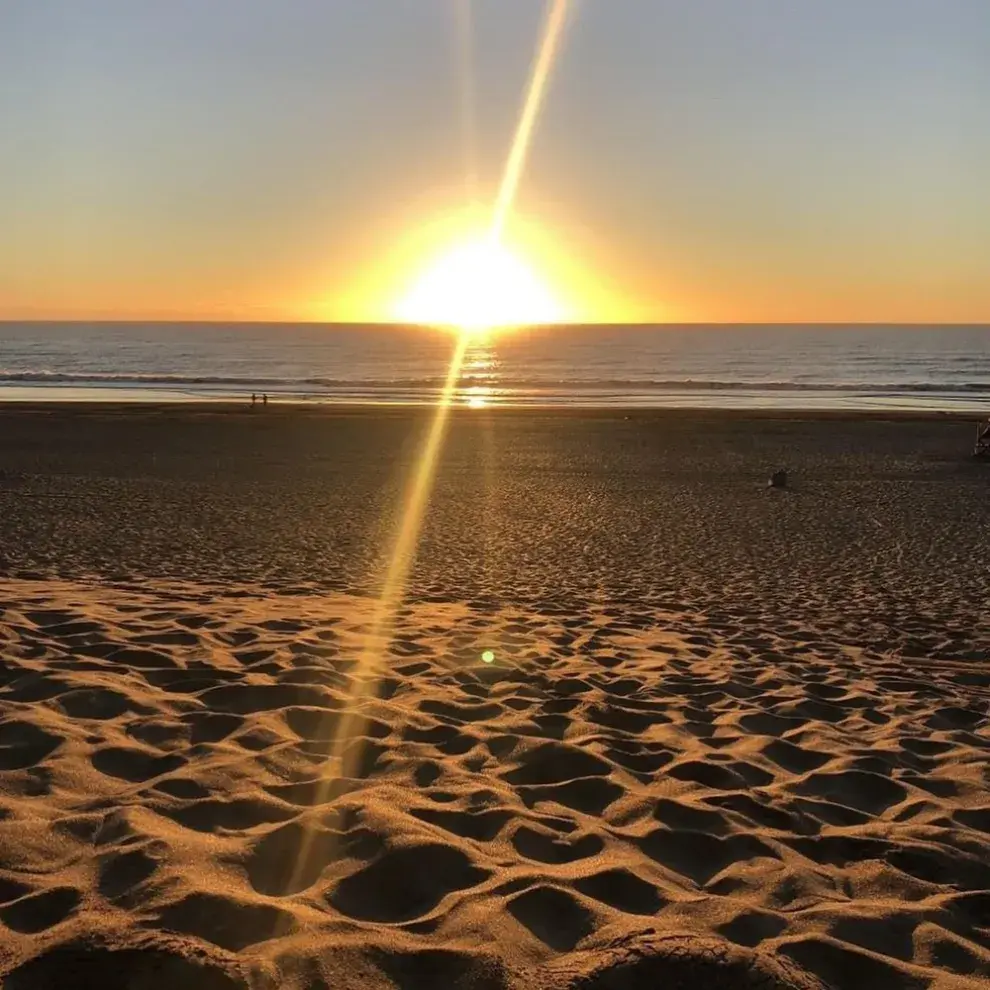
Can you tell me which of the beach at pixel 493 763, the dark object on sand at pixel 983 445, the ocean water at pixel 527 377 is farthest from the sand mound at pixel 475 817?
the ocean water at pixel 527 377

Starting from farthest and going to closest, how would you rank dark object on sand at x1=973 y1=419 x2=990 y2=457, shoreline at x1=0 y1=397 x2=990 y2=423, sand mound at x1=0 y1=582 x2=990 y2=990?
shoreline at x1=0 y1=397 x2=990 y2=423 < dark object on sand at x1=973 y1=419 x2=990 y2=457 < sand mound at x1=0 y1=582 x2=990 y2=990

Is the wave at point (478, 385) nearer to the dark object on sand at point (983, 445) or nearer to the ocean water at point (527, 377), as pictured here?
the ocean water at point (527, 377)

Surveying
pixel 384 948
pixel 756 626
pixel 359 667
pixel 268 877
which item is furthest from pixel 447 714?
pixel 756 626

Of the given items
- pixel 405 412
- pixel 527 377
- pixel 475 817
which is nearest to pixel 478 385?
pixel 527 377

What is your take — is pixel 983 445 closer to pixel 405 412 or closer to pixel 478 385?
pixel 405 412

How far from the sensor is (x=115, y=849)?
3004 mm

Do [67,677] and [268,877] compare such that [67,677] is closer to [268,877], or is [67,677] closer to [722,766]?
[268,877]

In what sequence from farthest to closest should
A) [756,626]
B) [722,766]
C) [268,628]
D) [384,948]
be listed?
[756,626] → [268,628] → [722,766] → [384,948]

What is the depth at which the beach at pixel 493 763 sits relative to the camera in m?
2.60

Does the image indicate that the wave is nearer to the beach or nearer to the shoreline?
the shoreline

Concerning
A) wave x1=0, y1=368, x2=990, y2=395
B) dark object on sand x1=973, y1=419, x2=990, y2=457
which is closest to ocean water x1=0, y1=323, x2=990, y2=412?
wave x1=0, y1=368, x2=990, y2=395

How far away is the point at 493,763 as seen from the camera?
13.5 ft

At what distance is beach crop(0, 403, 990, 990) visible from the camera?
102 inches

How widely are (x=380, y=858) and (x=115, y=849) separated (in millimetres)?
883
